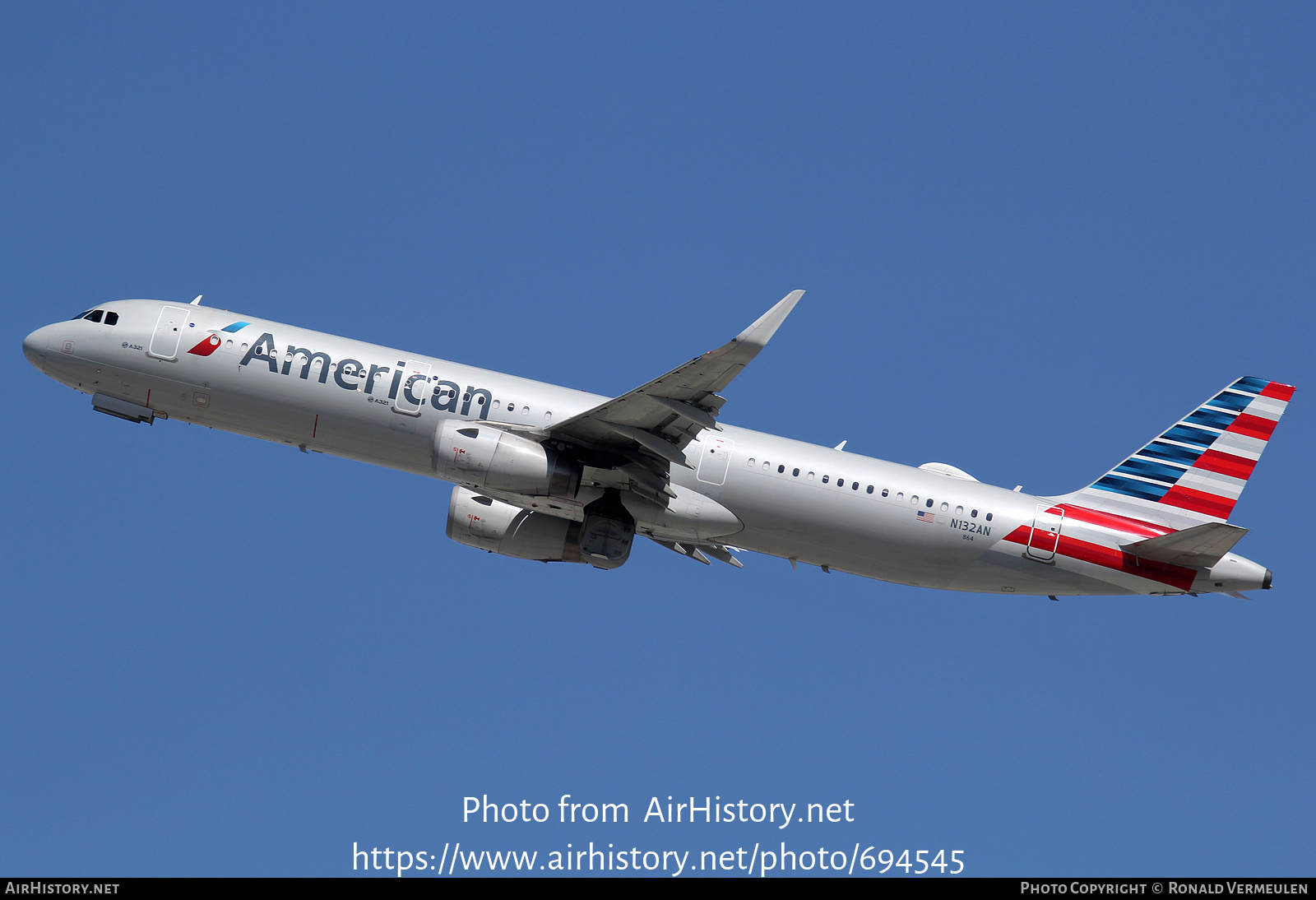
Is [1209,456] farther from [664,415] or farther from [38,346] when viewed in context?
[38,346]

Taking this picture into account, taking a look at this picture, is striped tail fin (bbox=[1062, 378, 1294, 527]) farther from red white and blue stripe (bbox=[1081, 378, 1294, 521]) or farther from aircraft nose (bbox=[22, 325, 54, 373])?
aircraft nose (bbox=[22, 325, 54, 373])

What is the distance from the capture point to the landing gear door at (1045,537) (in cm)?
3544

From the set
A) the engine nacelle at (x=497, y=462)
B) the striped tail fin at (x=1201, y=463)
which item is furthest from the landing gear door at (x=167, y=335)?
the striped tail fin at (x=1201, y=463)

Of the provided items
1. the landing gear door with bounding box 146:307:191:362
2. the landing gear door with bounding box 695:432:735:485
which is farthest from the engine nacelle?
the landing gear door with bounding box 146:307:191:362

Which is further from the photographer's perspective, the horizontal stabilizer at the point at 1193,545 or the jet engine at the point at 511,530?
the jet engine at the point at 511,530

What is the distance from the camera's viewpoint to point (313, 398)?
34.2 m

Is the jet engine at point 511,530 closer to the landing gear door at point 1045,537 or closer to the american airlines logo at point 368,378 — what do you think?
the american airlines logo at point 368,378

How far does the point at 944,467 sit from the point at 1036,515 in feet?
9.93

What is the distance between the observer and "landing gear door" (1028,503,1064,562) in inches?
1395

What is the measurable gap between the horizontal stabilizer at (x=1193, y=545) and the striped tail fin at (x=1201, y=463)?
2.09 meters

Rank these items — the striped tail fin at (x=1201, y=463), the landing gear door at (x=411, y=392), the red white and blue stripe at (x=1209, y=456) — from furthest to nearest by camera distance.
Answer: the red white and blue stripe at (x=1209, y=456) < the striped tail fin at (x=1201, y=463) < the landing gear door at (x=411, y=392)

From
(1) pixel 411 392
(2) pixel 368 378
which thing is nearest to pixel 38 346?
(2) pixel 368 378

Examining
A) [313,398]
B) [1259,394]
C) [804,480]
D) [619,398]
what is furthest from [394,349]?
[1259,394]

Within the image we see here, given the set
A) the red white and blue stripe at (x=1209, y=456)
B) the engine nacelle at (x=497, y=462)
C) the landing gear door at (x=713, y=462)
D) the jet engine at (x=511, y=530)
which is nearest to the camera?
the engine nacelle at (x=497, y=462)
